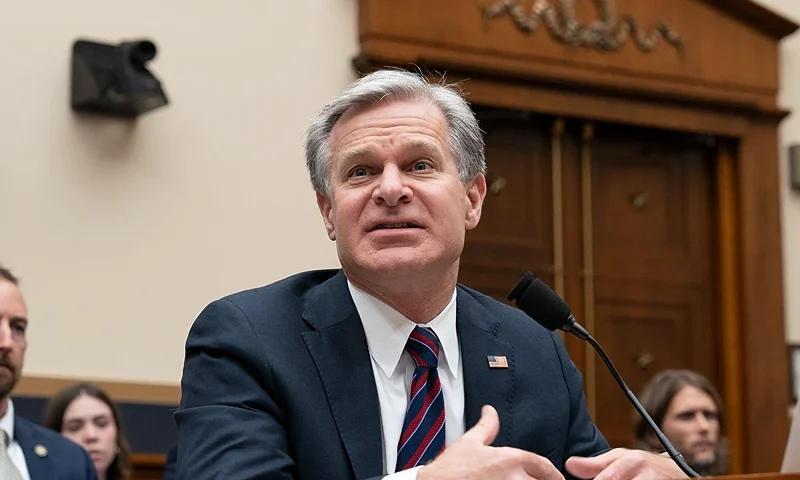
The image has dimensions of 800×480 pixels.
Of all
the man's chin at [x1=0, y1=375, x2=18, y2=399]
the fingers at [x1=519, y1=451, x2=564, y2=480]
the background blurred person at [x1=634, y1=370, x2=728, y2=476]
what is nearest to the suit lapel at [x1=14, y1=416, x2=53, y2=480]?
the man's chin at [x1=0, y1=375, x2=18, y2=399]

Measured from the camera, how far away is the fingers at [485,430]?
2035 millimetres

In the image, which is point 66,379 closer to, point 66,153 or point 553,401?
point 66,153

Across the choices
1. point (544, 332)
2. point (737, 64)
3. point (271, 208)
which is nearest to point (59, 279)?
point (271, 208)

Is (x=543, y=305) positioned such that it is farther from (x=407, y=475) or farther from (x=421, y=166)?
(x=407, y=475)

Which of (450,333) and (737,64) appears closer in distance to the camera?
(450,333)

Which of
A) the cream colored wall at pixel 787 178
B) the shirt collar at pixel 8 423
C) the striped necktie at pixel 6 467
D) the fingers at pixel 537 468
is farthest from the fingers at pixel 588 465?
the cream colored wall at pixel 787 178

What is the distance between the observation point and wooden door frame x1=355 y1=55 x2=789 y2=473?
677cm

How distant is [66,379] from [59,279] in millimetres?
393

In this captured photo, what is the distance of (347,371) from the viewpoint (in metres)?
2.38

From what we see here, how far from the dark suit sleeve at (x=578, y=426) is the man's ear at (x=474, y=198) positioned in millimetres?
303

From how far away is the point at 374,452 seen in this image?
2307 mm

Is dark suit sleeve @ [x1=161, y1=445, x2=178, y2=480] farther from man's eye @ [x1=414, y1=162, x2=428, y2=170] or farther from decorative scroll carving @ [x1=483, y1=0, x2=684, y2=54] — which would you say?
decorative scroll carving @ [x1=483, y1=0, x2=684, y2=54]

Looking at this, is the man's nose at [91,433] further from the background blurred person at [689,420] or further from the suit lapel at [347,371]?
the suit lapel at [347,371]

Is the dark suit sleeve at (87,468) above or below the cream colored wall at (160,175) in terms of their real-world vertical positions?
below
